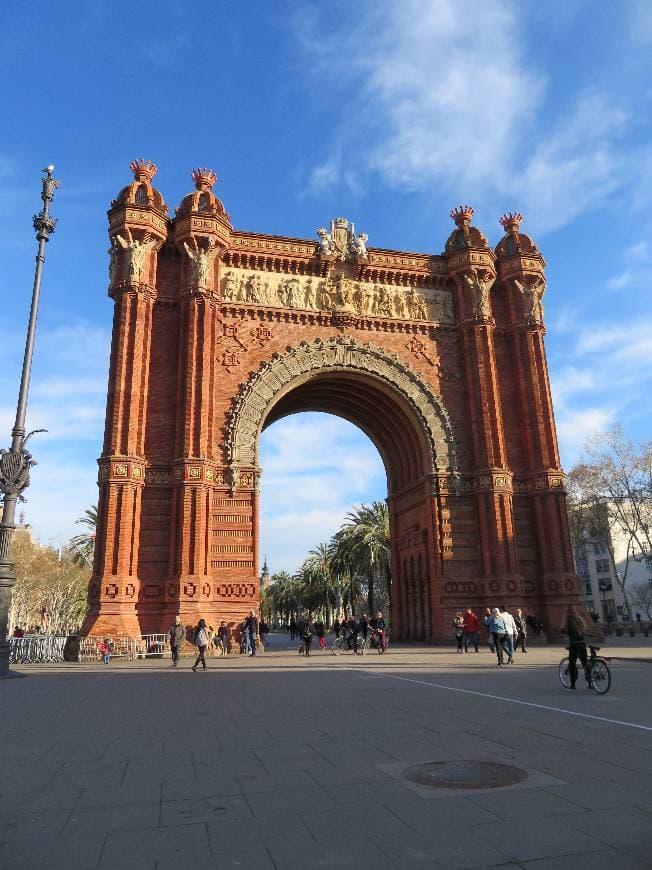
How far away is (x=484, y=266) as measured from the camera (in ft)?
107

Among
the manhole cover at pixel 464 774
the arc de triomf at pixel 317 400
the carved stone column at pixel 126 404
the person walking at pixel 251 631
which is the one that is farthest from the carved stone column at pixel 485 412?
the manhole cover at pixel 464 774

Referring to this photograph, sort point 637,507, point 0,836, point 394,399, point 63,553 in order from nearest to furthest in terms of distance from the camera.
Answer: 1. point 0,836
2. point 394,399
3. point 637,507
4. point 63,553

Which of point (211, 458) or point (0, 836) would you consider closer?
point (0, 836)

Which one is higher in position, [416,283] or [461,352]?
[416,283]

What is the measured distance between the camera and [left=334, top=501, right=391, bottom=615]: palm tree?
50.0m

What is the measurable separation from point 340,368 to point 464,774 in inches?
1015

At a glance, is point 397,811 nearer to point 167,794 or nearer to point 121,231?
point 167,794

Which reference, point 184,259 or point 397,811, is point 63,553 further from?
point 397,811

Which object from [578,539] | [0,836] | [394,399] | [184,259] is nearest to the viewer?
[0,836]

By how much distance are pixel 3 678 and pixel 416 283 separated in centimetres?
2577

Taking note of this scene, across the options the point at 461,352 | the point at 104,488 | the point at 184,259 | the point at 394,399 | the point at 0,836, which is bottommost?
the point at 0,836

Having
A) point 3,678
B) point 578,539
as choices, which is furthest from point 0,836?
point 578,539

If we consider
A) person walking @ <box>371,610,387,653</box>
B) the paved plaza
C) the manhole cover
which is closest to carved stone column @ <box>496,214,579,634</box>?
person walking @ <box>371,610,387,653</box>

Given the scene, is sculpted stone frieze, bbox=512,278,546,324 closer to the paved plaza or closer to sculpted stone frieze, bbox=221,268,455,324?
sculpted stone frieze, bbox=221,268,455,324
